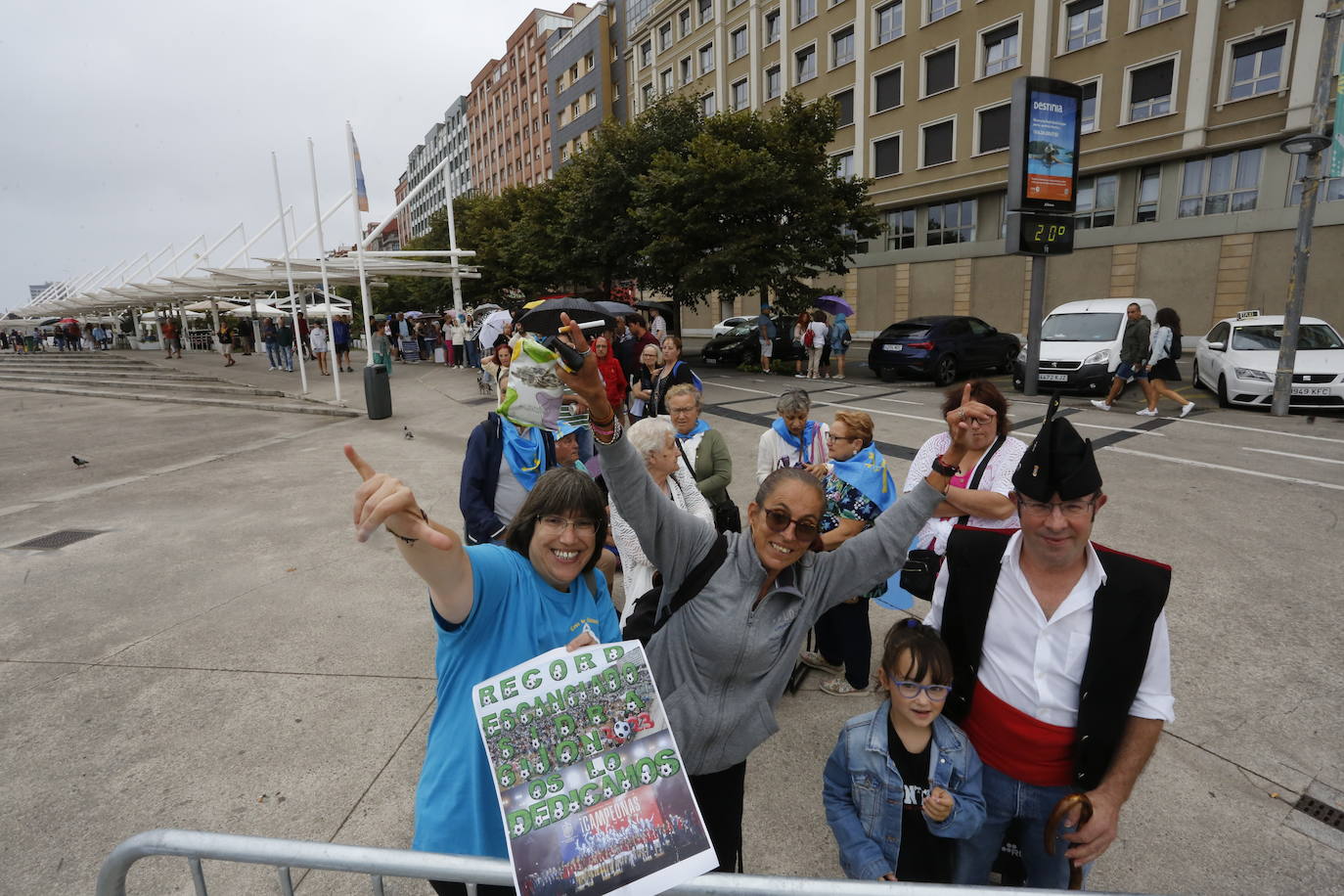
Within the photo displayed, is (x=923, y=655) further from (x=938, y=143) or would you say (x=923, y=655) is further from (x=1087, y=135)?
(x=938, y=143)

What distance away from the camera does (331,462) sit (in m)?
9.48

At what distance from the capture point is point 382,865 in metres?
1.34

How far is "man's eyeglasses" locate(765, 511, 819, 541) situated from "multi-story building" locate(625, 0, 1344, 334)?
25381mm

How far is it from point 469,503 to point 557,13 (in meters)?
74.3

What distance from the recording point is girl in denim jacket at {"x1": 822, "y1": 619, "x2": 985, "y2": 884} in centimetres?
201

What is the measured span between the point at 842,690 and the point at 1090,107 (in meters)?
27.8

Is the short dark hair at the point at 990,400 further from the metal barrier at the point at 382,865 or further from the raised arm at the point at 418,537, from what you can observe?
the raised arm at the point at 418,537

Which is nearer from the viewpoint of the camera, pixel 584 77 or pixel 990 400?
pixel 990 400

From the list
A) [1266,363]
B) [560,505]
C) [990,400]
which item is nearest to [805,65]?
[1266,363]

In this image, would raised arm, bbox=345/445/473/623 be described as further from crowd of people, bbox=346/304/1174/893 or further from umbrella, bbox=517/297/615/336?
umbrella, bbox=517/297/615/336

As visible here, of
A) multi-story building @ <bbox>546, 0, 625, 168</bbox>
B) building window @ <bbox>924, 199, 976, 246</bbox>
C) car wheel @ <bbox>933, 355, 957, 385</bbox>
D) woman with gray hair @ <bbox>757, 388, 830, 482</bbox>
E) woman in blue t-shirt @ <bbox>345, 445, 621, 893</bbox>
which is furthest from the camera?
multi-story building @ <bbox>546, 0, 625, 168</bbox>

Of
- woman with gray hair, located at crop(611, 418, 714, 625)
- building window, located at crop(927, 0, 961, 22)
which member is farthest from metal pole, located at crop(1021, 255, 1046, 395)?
building window, located at crop(927, 0, 961, 22)

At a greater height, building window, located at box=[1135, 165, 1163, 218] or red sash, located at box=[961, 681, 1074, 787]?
building window, located at box=[1135, 165, 1163, 218]

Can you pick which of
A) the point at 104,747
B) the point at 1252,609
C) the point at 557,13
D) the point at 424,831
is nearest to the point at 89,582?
the point at 104,747
